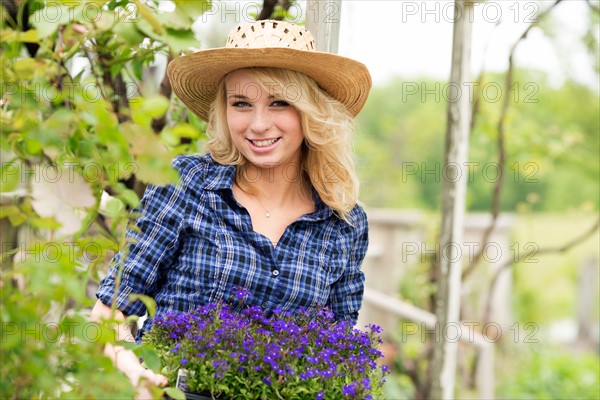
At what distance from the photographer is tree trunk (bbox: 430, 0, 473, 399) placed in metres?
3.25

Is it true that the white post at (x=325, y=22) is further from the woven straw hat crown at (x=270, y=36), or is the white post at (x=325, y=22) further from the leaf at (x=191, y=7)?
the leaf at (x=191, y=7)

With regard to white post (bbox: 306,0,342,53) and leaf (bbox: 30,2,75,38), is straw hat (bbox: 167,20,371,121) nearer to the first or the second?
white post (bbox: 306,0,342,53)

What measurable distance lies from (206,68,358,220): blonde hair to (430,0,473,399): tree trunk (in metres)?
0.97

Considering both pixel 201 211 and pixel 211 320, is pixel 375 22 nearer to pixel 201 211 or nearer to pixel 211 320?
pixel 201 211

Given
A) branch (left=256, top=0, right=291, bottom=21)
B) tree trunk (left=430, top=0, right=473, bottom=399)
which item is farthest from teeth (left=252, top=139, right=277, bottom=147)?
tree trunk (left=430, top=0, right=473, bottom=399)

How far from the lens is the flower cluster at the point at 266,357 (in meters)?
1.50

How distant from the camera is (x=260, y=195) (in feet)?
7.50

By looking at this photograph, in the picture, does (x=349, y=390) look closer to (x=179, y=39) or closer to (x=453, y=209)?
(x=179, y=39)

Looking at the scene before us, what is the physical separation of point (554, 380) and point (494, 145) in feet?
6.74

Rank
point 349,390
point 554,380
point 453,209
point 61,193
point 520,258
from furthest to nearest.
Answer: point 554,380 → point 520,258 → point 453,209 → point 61,193 → point 349,390

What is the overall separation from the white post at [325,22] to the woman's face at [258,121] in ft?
1.20

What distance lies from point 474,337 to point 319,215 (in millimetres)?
2701

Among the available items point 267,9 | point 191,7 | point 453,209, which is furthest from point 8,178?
point 453,209

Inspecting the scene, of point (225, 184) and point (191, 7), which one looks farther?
point (225, 184)
